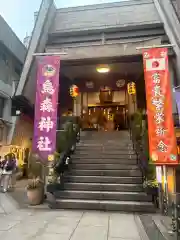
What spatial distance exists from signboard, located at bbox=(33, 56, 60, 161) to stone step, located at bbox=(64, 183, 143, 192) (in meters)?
Result: 1.68

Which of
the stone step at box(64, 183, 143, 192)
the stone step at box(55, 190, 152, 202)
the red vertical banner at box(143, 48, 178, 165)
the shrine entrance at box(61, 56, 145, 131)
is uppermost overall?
the shrine entrance at box(61, 56, 145, 131)

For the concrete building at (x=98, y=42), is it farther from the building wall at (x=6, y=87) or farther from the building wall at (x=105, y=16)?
the building wall at (x=6, y=87)

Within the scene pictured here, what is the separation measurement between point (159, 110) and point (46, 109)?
412cm

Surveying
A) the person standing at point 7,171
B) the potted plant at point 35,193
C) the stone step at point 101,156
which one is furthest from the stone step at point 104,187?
the person standing at point 7,171

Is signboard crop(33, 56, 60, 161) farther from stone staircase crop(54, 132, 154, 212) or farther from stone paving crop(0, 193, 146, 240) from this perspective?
stone paving crop(0, 193, 146, 240)

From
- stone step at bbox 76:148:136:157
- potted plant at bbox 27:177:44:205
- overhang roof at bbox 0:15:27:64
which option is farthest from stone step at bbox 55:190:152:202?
overhang roof at bbox 0:15:27:64

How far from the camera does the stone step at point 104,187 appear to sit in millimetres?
7844

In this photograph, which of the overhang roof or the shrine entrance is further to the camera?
the shrine entrance

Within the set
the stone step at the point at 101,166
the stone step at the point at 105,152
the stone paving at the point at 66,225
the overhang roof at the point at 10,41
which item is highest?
the overhang roof at the point at 10,41

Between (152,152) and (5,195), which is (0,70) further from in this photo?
(152,152)

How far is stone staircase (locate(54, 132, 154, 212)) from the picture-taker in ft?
23.7

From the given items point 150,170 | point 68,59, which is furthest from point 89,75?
point 150,170

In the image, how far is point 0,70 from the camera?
45.5 ft

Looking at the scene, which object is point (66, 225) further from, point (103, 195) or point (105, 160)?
point (105, 160)
